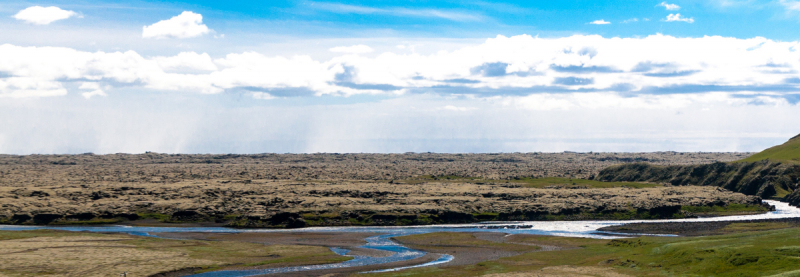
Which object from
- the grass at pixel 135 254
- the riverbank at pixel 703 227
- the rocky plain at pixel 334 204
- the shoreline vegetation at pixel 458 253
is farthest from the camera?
the rocky plain at pixel 334 204

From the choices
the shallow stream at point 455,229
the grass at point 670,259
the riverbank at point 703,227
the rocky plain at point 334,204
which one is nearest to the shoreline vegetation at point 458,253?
the grass at point 670,259

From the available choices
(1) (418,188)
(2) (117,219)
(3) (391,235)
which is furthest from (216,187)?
(3) (391,235)

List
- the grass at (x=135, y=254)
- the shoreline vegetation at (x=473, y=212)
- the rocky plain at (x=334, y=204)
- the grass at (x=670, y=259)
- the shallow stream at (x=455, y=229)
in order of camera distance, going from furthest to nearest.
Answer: the rocky plain at (x=334, y=204)
the shoreline vegetation at (x=473, y=212)
the shallow stream at (x=455, y=229)
the grass at (x=135, y=254)
the grass at (x=670, y=259)

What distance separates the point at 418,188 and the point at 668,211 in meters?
67.5

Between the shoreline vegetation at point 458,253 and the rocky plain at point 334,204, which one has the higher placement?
the rocky plain at point 334,204

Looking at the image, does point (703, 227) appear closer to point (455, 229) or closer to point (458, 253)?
point (455, 229)

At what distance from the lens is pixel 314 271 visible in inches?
3167

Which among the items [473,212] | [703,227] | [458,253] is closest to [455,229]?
[473,212]

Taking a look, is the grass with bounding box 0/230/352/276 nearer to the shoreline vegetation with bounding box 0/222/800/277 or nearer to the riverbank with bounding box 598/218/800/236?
the shoreline vegetation with bounding box 0/222/800/277

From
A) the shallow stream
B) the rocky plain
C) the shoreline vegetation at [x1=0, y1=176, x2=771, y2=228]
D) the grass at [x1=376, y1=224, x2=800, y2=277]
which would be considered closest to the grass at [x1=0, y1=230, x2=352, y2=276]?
the shallow stream

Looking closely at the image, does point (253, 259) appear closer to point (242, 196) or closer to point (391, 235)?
point (391, 235)

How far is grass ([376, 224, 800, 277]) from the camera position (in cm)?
6425

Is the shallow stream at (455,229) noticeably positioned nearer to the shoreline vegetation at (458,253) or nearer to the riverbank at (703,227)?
the shoreline vegetation at (458,253)

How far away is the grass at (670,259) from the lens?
64.2 metres
